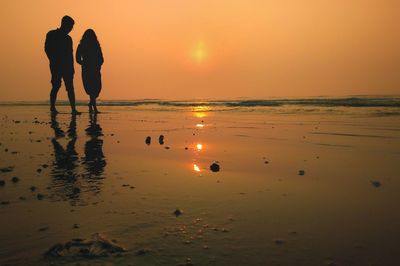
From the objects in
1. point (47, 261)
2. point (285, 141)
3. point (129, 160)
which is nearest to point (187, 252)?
point (47, 261)

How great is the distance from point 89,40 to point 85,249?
15707 millimetres

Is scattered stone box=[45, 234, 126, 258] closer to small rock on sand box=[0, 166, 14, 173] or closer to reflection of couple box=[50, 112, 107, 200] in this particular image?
reflection of couple box=[50, 112, 107, 200]

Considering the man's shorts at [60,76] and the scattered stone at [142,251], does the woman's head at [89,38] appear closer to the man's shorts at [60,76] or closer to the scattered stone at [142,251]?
the man's shorts at [60,76]

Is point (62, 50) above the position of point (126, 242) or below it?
above

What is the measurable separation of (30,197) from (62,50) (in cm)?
1222

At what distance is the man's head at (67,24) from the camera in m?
14.2

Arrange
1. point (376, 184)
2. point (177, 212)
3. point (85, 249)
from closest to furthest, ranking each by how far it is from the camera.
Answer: point (85, 249)
point (177, 212)
point (376, 184)

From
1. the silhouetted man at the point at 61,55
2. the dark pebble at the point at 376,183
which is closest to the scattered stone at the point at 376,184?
the dark pebble at the point at 376,183

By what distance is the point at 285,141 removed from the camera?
816cm

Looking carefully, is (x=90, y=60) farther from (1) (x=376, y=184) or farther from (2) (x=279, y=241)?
(2) (x=279, y=241)

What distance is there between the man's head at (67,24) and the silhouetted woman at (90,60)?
2212 millimetres

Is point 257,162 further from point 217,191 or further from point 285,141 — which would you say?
point 285,141

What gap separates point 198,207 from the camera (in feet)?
10.7

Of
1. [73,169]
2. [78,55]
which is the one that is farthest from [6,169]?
[78,55]
